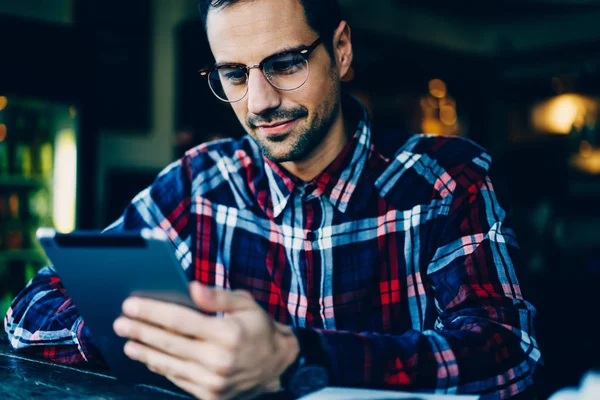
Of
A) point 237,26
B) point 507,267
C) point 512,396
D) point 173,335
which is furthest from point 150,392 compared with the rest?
point 237,26

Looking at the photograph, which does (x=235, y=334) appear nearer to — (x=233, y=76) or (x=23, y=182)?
(x=233, y=76)

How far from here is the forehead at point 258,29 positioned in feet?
4.28

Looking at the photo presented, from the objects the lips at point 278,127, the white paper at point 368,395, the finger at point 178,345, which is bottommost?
the white paper at point 368,395

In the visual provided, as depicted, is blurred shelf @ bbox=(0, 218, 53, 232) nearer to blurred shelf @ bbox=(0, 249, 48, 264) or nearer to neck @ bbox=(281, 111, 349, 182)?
blurred shelf @ bbox=(0, 249, 48, 264)

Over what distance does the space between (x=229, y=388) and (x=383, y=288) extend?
65cm

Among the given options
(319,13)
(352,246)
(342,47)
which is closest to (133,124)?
(342,47)

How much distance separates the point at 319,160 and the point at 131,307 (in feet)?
2.49

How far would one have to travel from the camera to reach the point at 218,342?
74 cm

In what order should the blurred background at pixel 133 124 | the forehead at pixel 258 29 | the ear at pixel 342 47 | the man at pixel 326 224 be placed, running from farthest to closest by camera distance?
the blurred background at pixel 133 124
the ear at pixel 342 47
the forehead at pixel 258 29
the man at pixel 326 224

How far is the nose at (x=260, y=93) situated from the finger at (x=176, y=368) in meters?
0.62

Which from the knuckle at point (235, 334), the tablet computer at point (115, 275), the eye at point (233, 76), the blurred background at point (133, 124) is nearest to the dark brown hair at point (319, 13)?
the eye at point (233, 76)

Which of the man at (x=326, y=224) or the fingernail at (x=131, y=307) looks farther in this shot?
the man at (x=326, y=224)

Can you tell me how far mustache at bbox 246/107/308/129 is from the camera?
1338 mm

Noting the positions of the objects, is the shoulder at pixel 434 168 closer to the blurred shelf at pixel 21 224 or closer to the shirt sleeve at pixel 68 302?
the shirt sleeve at pixel 68 302
